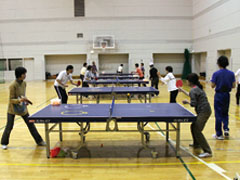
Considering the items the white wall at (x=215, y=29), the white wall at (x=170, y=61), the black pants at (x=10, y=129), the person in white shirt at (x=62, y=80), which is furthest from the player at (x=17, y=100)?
the white wall at (x=170, y=61)

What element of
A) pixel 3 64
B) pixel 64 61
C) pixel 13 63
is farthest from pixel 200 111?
pixel 13 63

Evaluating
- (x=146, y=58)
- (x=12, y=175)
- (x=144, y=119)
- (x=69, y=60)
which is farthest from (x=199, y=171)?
(x=69, y=60)

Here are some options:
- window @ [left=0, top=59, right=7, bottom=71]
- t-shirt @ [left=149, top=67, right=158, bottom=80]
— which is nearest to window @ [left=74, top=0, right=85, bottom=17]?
window @ [left=0, top=59, right=7, bottom=71]

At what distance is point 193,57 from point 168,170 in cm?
2101

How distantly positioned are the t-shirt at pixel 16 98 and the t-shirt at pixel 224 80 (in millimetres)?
3875

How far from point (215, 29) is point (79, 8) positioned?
1216 cm

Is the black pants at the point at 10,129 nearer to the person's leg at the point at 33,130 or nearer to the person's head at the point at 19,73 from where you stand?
the person's leg at the point at 33,130

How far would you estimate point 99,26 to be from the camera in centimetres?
2344

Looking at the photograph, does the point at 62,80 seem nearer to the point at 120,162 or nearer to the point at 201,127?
the point at 120,162

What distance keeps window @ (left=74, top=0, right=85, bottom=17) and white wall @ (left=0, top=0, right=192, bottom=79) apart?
0.36 metres

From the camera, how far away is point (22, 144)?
541 centimetres

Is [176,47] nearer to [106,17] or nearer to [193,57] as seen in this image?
[193,57]

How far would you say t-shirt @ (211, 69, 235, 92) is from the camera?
5.16 meters

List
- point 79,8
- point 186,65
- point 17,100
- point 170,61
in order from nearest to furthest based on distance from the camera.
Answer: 1. point 17,100
2. point 186,65
3. point 79,8
4. point 170,61
